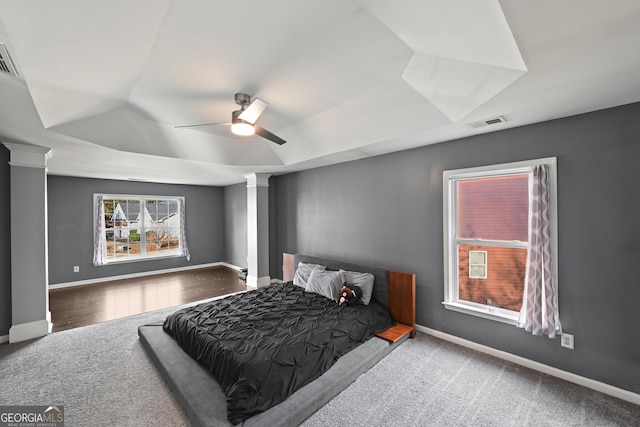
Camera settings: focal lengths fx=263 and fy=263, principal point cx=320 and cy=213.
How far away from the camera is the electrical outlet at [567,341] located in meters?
2.41

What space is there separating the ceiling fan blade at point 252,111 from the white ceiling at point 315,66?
0.81ft

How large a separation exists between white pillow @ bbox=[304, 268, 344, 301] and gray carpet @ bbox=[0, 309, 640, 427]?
103 cm

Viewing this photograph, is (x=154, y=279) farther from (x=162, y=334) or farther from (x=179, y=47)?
(x=179, y=47)

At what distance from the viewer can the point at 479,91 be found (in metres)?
2.06

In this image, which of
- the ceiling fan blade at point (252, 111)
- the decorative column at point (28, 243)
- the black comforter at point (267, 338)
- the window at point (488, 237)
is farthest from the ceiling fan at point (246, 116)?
the decorative column at point (28, 243)

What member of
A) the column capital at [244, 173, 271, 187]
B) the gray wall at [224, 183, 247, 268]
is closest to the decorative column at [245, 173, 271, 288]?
the column capital at [244, 173, 271, 187]

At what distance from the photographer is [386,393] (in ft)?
7.43

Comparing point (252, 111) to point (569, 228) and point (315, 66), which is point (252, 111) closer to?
point (315, 66)

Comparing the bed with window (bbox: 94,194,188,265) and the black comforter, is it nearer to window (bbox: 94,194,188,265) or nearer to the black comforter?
the black comforter

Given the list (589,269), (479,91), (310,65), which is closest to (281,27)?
(310,65)

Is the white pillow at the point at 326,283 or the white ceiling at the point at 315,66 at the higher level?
the white ceiling at the point at 315,66

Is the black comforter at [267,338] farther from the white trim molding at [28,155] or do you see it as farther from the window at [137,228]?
the window at [137,228]

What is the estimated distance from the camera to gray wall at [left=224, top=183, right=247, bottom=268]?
22.4ft

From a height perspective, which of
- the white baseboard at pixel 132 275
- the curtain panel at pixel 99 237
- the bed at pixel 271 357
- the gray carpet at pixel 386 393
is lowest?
the gray carpet at pixel 386 393
